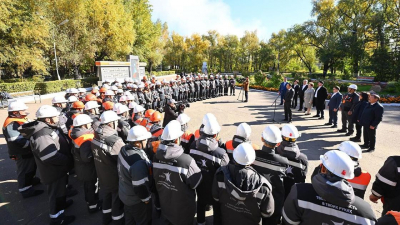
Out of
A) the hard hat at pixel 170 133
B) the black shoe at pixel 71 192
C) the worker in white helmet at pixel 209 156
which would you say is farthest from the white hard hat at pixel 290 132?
the black shoe at pixel 71 192

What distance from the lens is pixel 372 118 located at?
608cm

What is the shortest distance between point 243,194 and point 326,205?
2.44 feet

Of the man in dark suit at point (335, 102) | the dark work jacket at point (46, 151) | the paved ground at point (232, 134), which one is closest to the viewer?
the dark work jacket at point (46, 151)

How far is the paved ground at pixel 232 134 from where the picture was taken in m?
3.82

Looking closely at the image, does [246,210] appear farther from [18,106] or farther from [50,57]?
[50,57]

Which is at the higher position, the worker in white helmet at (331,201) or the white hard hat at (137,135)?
the white hard hat at (137,135)

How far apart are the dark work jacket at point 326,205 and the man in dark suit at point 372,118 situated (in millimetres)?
5544

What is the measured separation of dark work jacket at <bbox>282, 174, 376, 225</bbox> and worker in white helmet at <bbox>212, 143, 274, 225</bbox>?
317 mm

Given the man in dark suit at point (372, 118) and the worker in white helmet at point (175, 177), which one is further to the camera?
the man in dark suit at point (372, 118)

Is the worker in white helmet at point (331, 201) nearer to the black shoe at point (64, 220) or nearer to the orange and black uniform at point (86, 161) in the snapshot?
the orange and black uniform at point (86, 161)

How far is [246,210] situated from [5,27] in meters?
22.7

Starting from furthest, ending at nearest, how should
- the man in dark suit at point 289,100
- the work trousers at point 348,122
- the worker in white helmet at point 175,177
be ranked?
the man in dark suit at point 289,100 → the work trousers at point 348,122 → the worker in white helmet at point 175,177

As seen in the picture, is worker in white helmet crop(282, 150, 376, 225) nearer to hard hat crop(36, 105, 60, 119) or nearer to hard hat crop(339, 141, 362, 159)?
hard hat crop(339, 141, 362, 159)

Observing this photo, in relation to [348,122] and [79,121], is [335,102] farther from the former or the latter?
[79,121]
